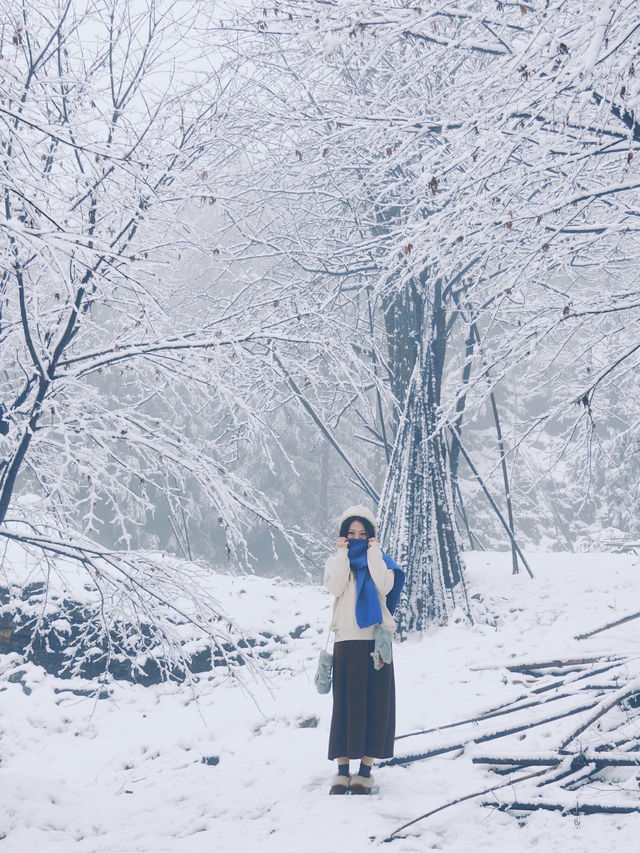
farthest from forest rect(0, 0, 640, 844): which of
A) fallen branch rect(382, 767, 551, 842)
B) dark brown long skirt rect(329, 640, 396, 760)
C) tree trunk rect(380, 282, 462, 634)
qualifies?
tree trunk rect(380, 282, 462, 634)

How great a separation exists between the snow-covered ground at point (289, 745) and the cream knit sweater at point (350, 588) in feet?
1.81

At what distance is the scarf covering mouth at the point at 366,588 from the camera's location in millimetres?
4348

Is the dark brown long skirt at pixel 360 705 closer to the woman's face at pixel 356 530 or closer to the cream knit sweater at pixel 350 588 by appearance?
the cream knit sweater at pixel 350 588

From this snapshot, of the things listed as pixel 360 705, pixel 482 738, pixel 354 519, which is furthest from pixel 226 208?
pixel 482 738

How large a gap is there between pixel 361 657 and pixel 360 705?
257 mm

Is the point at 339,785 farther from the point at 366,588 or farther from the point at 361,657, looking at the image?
the point at 366,588

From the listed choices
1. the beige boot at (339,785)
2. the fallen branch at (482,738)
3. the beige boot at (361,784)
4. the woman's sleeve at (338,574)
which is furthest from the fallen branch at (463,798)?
the woman's sleeve at (338,574)

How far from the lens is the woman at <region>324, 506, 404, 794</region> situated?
4.23 m

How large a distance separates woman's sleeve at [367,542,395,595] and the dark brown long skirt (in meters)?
0.32

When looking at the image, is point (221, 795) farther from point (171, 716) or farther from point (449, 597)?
point (449, 597)

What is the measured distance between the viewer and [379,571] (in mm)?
4418

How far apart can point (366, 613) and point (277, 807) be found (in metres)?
1.13

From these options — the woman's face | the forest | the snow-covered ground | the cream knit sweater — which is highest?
the forest

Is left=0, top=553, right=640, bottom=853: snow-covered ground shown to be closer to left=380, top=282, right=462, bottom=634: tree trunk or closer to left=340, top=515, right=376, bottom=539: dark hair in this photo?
left=380, top=282, right=462, bottom=634: tree trunk
